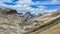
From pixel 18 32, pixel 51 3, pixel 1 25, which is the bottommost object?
pixel 18 32

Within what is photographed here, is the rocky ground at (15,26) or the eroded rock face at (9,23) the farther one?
the eroded rock face at (9,23)

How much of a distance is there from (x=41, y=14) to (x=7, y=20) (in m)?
1.74

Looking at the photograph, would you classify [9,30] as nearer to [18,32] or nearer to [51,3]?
[18,32]

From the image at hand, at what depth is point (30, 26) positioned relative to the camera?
6723 mm

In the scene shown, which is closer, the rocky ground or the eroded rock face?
the rocky ground

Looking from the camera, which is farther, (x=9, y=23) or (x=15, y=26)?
(x=9, y=23)

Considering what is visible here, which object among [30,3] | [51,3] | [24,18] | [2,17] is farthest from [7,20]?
[51,3]

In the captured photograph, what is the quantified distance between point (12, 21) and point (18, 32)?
0.68 metres

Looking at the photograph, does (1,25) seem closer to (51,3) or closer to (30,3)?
(30,3)

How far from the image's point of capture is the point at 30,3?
23.5 feet

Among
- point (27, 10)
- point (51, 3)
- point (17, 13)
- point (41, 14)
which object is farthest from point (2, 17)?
point (51, 3)

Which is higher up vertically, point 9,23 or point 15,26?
point 9,23

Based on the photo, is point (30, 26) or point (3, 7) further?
point (3, 7)

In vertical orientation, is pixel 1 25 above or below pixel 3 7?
below
